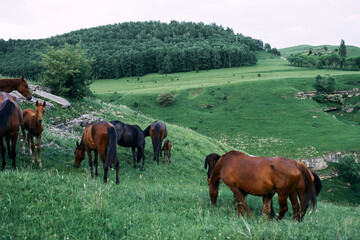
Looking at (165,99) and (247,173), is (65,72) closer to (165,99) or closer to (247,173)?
(247,173)

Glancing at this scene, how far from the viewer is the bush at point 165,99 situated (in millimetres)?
64188

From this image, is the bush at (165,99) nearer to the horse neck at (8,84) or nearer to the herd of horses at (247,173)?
the horse neck at (8,84)

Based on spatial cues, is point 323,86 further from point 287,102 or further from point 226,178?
point 226,178

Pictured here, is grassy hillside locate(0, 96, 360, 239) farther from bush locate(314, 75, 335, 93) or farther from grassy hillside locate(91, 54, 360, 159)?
bush locate(314, 75, 335, 93)

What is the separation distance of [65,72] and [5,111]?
43.6 ft

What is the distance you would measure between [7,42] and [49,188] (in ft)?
566

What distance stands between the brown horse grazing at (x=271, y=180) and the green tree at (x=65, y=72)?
17.8 m

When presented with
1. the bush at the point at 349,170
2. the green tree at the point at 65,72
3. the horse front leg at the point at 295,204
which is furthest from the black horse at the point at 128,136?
the bush at the point at 349,170

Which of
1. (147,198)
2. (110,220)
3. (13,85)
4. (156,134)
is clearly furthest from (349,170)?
(13,85)

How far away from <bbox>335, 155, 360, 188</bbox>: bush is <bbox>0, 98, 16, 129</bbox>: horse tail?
137ft

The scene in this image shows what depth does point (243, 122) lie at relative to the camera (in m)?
57.9

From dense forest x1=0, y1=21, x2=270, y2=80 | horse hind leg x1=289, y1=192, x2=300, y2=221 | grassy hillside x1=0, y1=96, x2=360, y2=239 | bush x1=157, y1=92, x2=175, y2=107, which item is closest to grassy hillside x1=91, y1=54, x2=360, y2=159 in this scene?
bush x1=157, y1=92, x2=175, y2=107

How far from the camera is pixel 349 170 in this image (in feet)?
116

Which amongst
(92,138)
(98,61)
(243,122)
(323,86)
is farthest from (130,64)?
(92,138)
